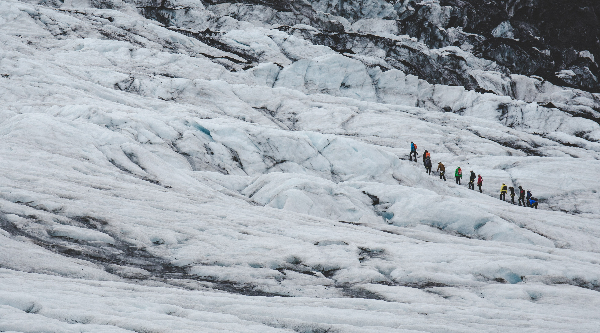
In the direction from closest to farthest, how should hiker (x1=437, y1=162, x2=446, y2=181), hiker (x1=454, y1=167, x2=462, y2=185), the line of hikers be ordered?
the line of hikers
hiker (x1=454, y1=167, x2=462, y2=185)
hiker (x1=437, y1=162, x2=446, y2=181)

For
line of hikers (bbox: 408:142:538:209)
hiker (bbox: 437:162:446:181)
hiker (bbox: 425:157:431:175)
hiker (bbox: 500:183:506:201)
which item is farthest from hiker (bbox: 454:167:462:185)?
hiker (bbox: 500:183:506:201)

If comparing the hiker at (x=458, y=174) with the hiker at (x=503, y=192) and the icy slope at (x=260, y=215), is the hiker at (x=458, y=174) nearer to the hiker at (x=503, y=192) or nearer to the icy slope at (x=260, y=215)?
the icy slope at (x=260, y=215)

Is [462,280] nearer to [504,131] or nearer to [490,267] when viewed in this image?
[490,267]

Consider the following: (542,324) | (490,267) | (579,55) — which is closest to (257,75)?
(490,267)

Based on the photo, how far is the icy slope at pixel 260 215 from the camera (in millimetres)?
9133

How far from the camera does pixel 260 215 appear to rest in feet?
57.7

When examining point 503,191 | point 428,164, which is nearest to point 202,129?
point 428,164

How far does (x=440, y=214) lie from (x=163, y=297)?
15285 millimetres

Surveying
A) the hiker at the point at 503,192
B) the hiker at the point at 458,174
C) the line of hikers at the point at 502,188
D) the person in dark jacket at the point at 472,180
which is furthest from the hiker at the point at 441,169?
the hiker at the point at 503,192

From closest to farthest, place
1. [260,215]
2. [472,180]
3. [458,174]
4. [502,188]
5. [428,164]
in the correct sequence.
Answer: [260,215]
[502,188]
[472,180]
[458,174]
[428,164]

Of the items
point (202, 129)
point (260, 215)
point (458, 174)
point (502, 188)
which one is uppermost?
point (260, 215)

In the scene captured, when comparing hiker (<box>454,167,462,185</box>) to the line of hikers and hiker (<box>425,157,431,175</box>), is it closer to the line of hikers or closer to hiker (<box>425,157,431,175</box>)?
the line of hikers

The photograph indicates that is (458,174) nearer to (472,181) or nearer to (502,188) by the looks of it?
(472,181)

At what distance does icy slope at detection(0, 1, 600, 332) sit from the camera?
9133 millimetres
